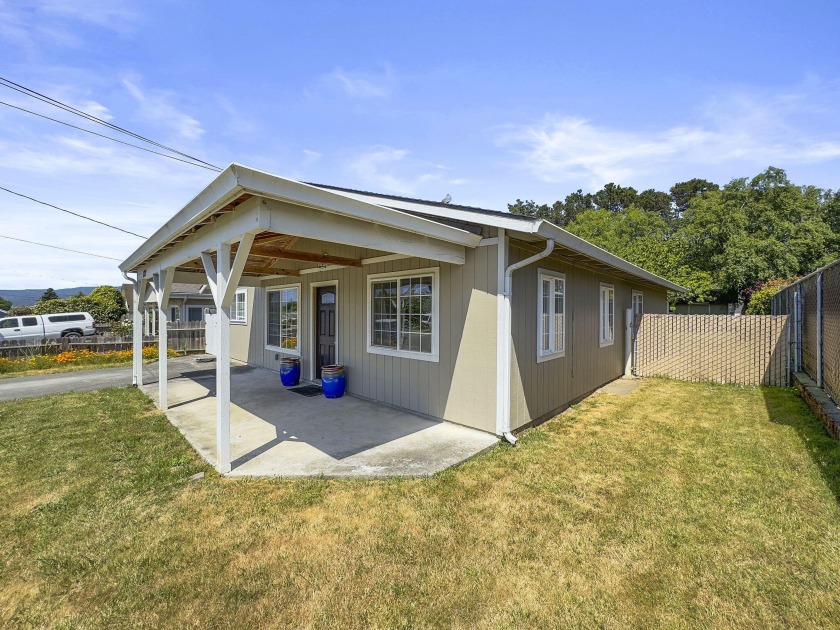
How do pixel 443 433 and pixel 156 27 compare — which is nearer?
pixel 443 433

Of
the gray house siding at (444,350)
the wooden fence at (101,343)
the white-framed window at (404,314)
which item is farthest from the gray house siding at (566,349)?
the wooden fence at (101,343)

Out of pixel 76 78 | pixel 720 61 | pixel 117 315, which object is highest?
pixel 76 78

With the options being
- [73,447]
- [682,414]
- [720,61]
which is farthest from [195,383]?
[720,61]

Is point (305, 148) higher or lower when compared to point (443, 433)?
higher

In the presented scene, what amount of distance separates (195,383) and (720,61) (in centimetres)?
1160

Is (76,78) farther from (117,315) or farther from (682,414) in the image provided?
(117,315)

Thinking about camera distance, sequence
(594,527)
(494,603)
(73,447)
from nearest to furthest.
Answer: (494,603) → (594,527) → (73,447)

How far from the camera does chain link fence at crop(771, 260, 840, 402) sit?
16.6 ft

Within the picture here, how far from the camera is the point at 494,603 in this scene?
213 centimetres

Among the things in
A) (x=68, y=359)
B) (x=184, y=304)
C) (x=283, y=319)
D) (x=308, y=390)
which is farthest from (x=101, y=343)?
(x=308, y=390)

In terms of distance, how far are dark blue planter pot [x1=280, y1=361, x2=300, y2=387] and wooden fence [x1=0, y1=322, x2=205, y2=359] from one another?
27.1 feet

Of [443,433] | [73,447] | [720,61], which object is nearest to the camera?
[73,447]

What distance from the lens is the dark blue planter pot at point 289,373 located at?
751 cm

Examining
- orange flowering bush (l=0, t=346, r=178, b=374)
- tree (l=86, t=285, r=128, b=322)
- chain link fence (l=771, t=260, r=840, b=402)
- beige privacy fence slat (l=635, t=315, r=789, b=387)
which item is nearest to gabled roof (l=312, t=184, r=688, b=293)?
chain link fence (l=771, t=260, r=840, b=402)
